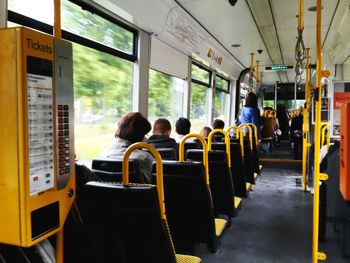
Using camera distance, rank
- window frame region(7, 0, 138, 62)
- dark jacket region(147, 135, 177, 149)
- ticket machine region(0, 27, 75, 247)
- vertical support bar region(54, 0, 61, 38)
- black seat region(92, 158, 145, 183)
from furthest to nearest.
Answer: dark jacket region(147, 135, 177, 149), window frame region(7, 0, 138, 62), black seat region(92, 158, 145, 183), vertical support bar region(54, 0, 61, 38), ticket machine region(0, 27, 75, 247)

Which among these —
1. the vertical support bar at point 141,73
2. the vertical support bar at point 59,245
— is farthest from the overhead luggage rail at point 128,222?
the vertical support bar at point 141,73

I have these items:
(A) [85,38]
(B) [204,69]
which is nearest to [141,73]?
(A) [85,38]

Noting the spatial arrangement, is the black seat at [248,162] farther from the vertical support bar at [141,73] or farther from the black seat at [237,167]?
the vertical support bar at [141,73]

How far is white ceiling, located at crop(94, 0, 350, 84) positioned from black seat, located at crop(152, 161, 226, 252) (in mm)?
1768

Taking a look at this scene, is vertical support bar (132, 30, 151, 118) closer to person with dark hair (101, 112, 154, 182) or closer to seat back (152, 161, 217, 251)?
person with dark hair (101, 112, 154, 182)

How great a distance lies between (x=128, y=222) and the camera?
1.30m

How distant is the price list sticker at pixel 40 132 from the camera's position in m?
0.96

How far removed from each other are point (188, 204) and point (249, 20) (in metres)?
3.44

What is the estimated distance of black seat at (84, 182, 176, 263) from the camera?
1236 mm

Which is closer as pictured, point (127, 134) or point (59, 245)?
point (59, 245)

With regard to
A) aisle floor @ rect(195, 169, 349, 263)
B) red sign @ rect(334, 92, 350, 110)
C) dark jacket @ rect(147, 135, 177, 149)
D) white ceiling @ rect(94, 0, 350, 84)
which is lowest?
aisle floor @ rect(195, 169, 349, 263)

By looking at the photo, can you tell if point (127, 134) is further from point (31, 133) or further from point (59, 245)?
point (31, 133)

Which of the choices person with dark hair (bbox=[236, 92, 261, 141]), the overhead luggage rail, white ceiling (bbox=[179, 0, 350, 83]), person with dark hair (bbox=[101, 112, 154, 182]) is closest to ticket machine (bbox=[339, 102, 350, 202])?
the overhead luggage rail

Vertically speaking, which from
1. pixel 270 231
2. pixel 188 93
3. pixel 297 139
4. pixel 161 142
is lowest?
pixel 270 231
